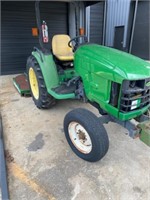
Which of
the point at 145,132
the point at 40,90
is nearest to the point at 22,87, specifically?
the point at 40,90

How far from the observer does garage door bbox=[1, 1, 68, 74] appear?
195 inches

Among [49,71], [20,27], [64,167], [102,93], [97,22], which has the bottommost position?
[64,167]

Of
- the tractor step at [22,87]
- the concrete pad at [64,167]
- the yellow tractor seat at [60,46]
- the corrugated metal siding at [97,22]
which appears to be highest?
the corrugated metal siding at [97,22]

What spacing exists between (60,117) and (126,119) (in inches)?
51.5

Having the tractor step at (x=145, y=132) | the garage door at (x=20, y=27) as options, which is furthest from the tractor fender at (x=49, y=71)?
the garage door at (x=20, y=27)

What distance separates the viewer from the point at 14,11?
4961 mm

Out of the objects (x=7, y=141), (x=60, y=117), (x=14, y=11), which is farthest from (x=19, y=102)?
(x=14, y=11)

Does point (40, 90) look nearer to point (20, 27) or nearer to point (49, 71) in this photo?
point (49, 71)

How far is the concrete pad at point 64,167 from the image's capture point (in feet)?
5.11

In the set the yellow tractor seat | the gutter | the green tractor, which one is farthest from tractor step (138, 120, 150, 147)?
the yellow tractor seat

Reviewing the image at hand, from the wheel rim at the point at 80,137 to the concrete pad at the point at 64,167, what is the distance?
14 centimetres

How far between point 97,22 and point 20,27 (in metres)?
3.22

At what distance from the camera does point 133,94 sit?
171 centimetres

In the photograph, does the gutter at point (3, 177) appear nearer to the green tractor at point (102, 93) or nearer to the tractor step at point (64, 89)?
the green tractor at point (102, 93)
